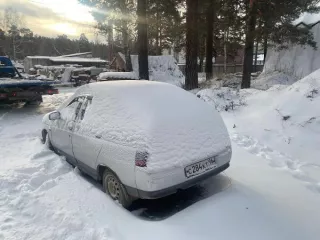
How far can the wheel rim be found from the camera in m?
3.75

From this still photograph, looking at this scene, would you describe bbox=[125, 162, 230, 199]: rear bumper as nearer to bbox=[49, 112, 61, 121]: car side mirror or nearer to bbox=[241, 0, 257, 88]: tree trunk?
bbox=[49, 112, 61, 121]: car side mirror

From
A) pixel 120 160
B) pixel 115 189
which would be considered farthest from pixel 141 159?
pixel 115 189

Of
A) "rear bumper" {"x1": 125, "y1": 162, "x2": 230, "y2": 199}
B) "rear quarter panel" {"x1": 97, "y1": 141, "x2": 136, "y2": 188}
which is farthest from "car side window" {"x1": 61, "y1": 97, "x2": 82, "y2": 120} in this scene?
"rear bumper" {"x1": 125, "y1": 162, "x2": 230, "y2": 199}

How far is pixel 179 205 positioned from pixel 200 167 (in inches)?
25.5

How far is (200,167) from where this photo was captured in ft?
11.9

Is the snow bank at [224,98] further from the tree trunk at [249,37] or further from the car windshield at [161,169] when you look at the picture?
the tree trunk at [249,37]

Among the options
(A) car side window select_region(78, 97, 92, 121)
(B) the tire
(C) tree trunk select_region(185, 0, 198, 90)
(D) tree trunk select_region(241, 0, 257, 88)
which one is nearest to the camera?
(B) the tire

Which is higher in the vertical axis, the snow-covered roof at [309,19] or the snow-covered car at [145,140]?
the snow-covered roof at [309,19]

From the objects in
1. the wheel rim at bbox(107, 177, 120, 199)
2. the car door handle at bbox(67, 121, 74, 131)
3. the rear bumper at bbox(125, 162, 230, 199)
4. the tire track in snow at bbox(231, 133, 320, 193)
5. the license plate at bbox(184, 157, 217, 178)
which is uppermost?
the car door handle at bbox(67, 121, 74, 131)

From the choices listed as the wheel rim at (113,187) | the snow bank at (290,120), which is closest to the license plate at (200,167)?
the wheel rim at (113,187)

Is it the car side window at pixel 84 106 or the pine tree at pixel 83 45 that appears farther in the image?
the pine tree at pixel 83 45

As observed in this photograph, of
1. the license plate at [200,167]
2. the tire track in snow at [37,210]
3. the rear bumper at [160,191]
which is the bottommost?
the tire track in snow at [37,210]

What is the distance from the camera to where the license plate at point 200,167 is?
347 cm

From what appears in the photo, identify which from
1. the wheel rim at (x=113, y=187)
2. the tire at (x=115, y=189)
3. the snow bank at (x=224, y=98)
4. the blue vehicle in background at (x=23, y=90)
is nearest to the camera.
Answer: the tire at (x=115, y=189)
